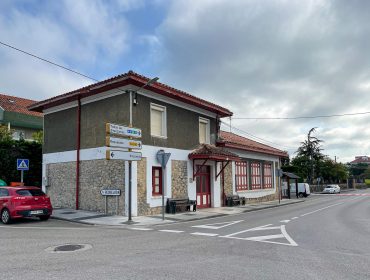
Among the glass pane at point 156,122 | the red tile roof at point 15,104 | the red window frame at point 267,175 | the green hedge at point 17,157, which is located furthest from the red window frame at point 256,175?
the red tile roof at point 15,104

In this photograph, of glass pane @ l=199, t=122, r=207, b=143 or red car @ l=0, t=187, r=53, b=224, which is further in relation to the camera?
glass pane @ l=199, t=122, r=207, b=143

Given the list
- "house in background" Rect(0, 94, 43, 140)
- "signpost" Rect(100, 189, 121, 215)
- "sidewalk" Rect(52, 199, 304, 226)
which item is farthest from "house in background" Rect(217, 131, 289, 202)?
"house in background" Rect(0, 94, 43, 140)

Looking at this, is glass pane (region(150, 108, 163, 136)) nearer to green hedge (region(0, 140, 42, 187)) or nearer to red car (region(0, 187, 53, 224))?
red car (region(0, 187, 53, 224))

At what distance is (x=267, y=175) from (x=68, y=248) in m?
24.3

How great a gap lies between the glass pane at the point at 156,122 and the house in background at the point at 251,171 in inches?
239

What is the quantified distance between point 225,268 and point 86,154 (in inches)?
519

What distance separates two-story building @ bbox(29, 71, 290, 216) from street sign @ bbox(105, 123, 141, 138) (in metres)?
1.73

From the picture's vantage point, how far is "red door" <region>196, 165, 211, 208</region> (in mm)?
21281

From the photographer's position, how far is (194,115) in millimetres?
21312

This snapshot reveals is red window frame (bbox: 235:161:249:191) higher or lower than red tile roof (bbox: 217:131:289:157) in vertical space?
lower

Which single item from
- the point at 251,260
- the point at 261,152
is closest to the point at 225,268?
the point at 251,260

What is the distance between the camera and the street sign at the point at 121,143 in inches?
544

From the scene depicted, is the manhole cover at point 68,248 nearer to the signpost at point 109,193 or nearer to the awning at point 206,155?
the signpost at point 109,193

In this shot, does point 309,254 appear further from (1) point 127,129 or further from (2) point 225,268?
(1) point 127,129
